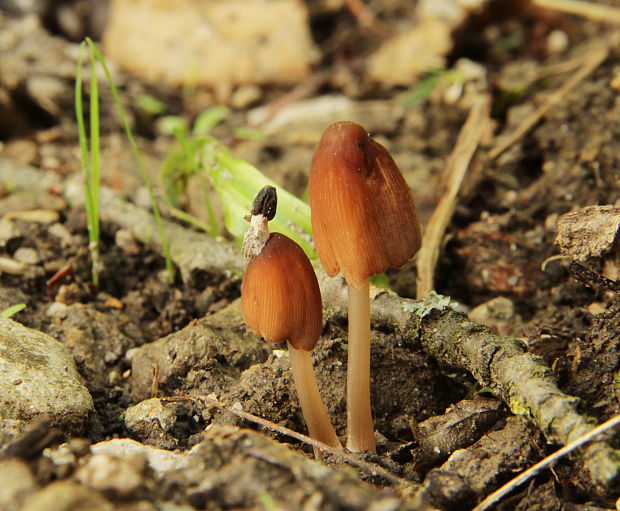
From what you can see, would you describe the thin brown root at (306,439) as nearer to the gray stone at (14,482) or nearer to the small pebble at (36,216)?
the gray stone at (14,482)

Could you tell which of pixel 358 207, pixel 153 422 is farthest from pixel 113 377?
pixel 358 207

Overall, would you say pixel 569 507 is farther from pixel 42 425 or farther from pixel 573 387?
pixel 42 425

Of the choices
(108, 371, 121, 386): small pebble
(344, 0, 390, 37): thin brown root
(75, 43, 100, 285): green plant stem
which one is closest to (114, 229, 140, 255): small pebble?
(75, 43, 100, 285): green plant stem

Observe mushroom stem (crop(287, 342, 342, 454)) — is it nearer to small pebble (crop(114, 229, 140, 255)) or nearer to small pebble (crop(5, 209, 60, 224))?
small pebble (crop(114, 229, 140, 255))

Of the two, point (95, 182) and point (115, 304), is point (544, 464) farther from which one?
point (95, 182)

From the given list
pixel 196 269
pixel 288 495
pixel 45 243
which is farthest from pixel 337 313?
pixel 45 243

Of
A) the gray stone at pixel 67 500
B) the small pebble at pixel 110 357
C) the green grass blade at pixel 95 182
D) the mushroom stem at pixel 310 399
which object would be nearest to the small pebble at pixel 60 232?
the green grass blade at pixel 95 182
